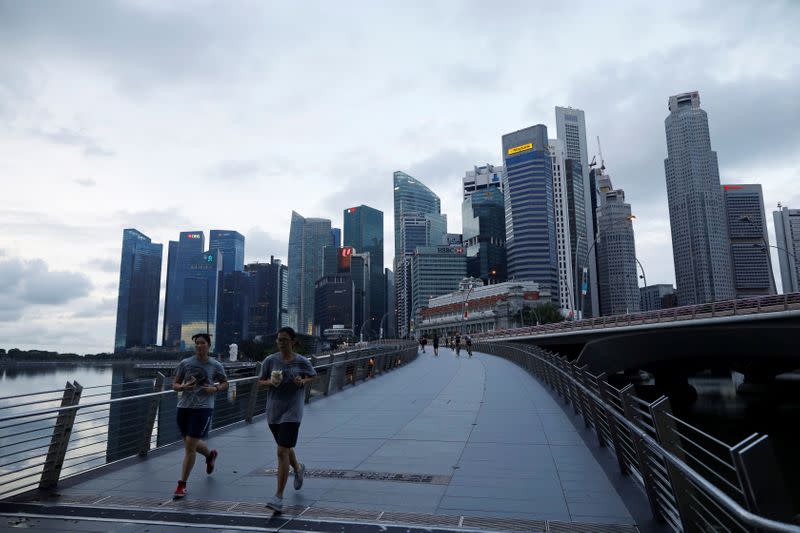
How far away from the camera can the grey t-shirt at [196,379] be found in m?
6.58

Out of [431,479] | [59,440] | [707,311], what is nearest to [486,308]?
[707,311]

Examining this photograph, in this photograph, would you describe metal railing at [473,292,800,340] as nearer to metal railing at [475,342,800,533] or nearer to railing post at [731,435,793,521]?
metal railing at [475,342,800,533]

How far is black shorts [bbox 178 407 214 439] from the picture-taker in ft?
21.3

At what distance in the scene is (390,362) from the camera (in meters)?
27.9

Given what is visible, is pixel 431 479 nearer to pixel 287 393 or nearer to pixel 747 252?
pixel 287 393

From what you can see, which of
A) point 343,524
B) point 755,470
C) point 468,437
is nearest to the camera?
point 755,470

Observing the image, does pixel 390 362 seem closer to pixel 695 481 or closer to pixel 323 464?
pixel 323 464

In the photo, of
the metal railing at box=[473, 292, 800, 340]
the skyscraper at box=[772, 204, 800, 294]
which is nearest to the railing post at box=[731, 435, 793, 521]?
the metal railing at box=[473, 292, 800, 340]

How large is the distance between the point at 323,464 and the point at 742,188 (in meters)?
168

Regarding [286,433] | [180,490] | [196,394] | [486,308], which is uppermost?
[486,308]

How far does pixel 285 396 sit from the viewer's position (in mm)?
5922

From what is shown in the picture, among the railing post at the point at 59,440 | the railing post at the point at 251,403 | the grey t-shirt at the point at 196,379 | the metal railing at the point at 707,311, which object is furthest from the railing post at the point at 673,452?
Result: the metal railing at the point at 707,311

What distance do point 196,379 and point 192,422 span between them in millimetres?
510

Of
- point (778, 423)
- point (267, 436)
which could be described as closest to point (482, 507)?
point (267, 436)
